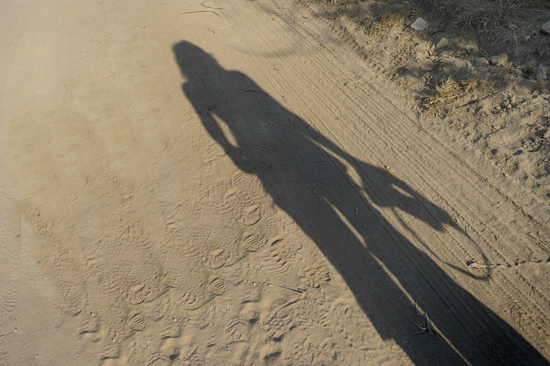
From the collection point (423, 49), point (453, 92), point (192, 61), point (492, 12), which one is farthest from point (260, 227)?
point (492, 12)

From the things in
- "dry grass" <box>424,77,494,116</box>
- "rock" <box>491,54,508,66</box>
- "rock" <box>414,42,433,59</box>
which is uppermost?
"rock" <box>491,54,508,66</box>

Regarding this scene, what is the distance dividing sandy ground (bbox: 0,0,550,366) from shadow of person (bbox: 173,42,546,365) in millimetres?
18

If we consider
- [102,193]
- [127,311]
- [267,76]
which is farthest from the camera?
[267,76]

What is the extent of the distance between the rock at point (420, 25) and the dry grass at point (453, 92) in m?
1.62

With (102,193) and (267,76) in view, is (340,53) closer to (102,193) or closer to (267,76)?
(267,76)

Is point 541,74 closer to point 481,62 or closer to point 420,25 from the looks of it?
point 481,62

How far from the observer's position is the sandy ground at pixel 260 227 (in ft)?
10.2

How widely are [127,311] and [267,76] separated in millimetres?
4328

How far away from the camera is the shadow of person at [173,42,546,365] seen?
9.77ft

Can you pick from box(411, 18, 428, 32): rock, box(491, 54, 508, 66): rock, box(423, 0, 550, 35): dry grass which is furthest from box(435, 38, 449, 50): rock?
box(491, 54, 508, 66): rock

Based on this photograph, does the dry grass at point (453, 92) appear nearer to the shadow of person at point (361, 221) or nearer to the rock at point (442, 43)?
the rock at point (442, 43)

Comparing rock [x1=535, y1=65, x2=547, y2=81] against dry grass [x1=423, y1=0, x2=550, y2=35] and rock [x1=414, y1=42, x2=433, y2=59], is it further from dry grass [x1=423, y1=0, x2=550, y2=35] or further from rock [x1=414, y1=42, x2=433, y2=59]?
rock [x1=414, y1=42, x2=433, y2=59]

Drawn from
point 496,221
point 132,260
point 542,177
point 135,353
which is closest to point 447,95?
point 542,177

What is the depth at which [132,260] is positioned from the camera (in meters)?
3.82
